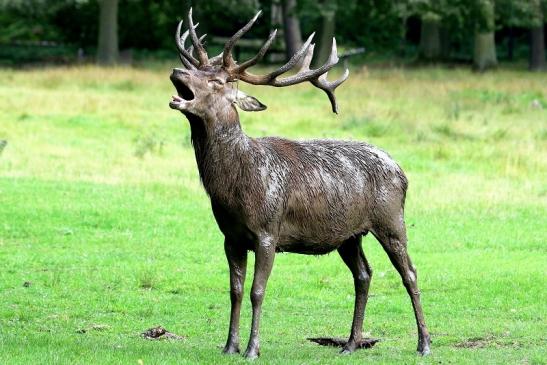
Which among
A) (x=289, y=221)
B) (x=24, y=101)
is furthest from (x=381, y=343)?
(x=24, y=101)

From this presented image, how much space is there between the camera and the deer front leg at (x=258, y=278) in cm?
1022

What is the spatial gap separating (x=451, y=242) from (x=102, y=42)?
33796 mm

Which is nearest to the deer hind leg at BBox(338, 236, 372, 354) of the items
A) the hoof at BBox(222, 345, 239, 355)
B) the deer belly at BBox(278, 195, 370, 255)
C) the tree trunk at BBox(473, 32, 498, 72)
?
the deer belly at BBox(278, 195, 370, 255)

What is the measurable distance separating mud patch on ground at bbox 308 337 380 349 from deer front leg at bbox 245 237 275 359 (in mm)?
1322

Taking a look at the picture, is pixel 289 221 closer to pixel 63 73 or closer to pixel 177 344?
pixel 177 344

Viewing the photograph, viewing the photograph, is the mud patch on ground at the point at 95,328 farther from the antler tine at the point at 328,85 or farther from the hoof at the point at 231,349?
the antler tine at the point at 328,85

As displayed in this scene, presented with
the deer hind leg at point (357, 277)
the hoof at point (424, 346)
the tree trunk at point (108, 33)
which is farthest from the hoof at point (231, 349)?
the tree trunk at point (108, 33)

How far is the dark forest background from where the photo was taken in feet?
149

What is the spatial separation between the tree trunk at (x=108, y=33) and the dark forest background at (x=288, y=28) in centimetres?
4

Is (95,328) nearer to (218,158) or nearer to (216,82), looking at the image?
(218,158)

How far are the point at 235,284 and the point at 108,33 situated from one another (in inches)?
1568

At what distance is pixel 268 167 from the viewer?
10.5m

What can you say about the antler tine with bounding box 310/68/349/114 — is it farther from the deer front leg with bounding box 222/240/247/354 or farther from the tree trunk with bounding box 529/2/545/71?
the tree trunk with bounding box 529/2/545/71

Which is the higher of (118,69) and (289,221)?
(289,221)
